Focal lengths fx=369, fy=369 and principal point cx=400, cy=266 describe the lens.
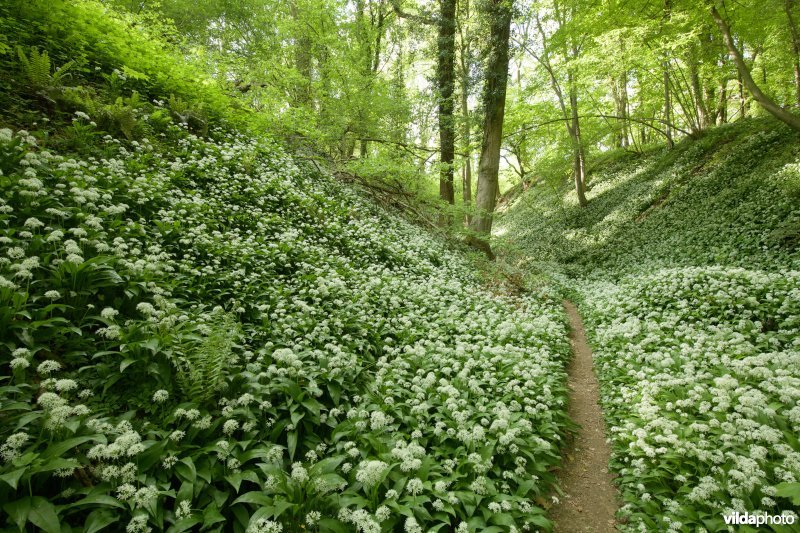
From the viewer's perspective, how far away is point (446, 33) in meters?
15.7

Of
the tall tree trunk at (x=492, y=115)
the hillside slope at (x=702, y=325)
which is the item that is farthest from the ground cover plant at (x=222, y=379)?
the tall tree trunk at (x=492, y=115)

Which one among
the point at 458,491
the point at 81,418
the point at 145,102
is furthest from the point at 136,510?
the point at 145,102

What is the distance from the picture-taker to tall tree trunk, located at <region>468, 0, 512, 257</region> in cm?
1343

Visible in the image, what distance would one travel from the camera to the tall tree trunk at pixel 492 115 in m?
13.4

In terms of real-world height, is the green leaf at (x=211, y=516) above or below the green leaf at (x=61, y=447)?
below

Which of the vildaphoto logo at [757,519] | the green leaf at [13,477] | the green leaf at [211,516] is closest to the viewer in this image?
the green leaf at [13,477]

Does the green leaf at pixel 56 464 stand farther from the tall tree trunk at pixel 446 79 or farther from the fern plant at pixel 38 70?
the tall tree trunk at pixel 446 79

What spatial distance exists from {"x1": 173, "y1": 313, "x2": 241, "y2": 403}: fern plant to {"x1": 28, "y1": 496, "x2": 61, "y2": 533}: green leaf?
1.31 meters

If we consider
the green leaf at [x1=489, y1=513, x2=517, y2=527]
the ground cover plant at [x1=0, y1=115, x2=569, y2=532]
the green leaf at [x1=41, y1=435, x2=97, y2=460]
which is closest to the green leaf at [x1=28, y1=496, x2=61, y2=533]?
the ground cover plant at [x1=0, y1=115, x2=569, y2=532]

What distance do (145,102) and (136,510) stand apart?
984 cm

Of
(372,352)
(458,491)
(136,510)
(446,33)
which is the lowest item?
(458,491)

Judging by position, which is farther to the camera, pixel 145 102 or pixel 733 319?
pixel 145 102

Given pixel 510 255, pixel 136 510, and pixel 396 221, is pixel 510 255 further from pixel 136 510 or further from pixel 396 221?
pixel 136 510

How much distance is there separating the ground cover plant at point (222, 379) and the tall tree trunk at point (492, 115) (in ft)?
23.9
